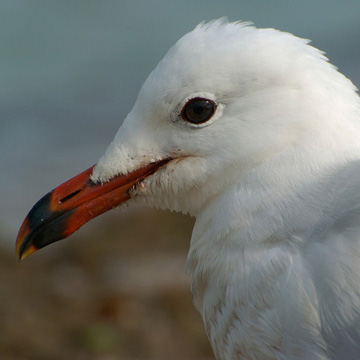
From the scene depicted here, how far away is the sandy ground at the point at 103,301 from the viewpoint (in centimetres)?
606

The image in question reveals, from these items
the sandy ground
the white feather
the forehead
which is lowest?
the white feather

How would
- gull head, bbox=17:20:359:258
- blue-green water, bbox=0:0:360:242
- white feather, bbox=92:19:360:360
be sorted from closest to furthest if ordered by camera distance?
white feather, bbox=92:19:360:360, gull head, bbox=17:20:359:258, blue-green water, bbox=0:0:360:242

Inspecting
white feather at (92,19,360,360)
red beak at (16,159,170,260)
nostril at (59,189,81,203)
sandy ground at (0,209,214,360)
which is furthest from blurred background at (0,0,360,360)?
white feather at (92,19,360,360)

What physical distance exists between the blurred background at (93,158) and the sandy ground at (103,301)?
0.04ft

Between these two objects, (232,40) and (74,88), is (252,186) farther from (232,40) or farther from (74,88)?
(74,88)

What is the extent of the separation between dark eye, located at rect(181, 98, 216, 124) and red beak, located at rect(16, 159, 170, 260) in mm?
235

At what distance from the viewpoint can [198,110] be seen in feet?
10.4

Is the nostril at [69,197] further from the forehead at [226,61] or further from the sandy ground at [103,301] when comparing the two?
the sandy ground at [103,301]

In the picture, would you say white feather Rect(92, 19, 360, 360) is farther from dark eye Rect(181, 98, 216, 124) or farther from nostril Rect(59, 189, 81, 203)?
nostril Rect(59, 189, 81, 203)

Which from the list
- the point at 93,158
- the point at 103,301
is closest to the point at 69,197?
the point at 103,301

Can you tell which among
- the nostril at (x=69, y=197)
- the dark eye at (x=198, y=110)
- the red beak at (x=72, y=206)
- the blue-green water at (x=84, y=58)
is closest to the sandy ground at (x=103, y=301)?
the blue-green water at (x=84, y=58)

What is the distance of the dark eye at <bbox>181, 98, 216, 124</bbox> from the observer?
3.15m

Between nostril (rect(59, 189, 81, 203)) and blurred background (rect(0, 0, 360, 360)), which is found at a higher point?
blurred background (rect(0, 0, 360, 360))

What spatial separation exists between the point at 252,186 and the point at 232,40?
64 centimetres
